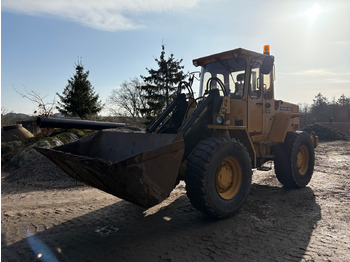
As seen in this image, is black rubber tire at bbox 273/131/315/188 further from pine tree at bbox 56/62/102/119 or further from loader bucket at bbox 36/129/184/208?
pine tree at bbox 56/62/102/119

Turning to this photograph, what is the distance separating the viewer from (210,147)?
158 inches

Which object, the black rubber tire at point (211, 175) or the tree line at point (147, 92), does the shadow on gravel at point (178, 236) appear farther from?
the tree line at point (147, 92)

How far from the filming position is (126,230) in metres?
4.04

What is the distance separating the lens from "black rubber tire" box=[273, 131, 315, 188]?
6141mm

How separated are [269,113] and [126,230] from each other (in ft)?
12.8

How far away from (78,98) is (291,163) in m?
18.7

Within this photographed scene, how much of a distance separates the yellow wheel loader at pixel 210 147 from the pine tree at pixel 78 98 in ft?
57.0

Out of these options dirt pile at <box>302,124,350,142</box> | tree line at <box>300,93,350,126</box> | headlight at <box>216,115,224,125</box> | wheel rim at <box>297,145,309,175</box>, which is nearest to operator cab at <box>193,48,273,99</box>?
headlight at <box>216,115,224,125</box>

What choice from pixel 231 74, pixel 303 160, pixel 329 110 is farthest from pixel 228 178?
pixel 329 110

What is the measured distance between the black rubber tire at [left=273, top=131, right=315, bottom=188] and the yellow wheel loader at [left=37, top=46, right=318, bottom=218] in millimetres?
21

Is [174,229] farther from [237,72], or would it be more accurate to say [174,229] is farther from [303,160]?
[303,160]

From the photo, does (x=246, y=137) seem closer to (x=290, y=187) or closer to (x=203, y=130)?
(x=203, y=130)

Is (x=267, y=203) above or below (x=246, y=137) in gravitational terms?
below

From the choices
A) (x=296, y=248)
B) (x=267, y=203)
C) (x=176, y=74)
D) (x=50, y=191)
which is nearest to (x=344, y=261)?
(x=296, y=248)
